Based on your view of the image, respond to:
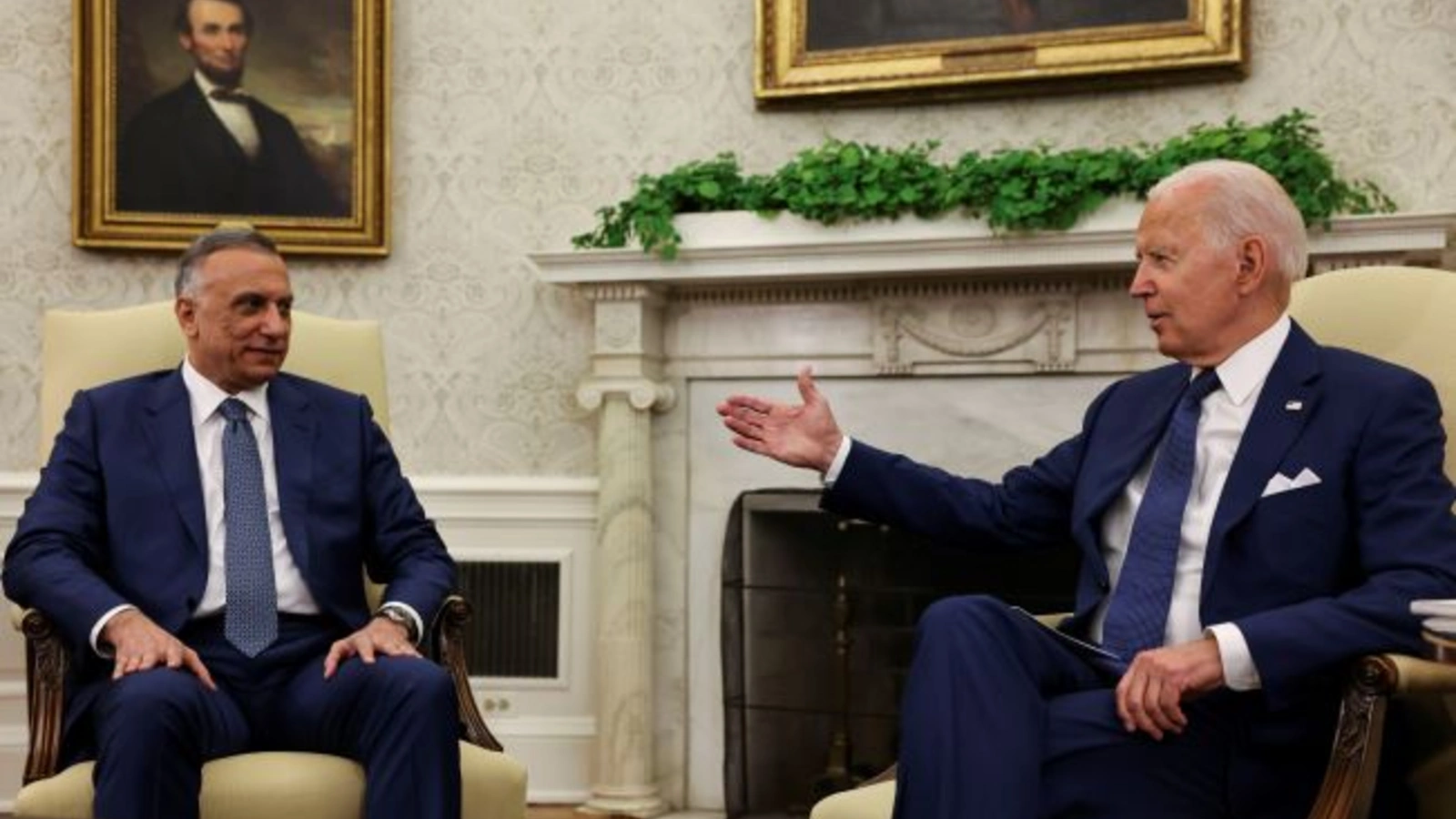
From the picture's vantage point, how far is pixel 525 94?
546 centimetres

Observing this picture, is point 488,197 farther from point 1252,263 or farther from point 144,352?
point 1252,263

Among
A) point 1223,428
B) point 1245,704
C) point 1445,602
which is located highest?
point 1223,428

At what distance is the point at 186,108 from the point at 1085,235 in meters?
2.96

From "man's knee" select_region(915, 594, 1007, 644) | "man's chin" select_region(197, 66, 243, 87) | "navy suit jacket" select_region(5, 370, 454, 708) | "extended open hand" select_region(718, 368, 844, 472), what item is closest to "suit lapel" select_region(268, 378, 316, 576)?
"navy suit jacket" select_region(5, 370, 454, 708)

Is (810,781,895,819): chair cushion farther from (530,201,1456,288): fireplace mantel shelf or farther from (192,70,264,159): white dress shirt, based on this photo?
(192,70,264,159): white dress shirt

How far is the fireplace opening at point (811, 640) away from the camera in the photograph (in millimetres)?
4996

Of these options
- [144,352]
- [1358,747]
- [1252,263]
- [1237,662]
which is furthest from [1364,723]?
[144,352]

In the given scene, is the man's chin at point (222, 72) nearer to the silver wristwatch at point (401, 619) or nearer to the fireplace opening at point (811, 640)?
the fireplace opening at point (811, 640)

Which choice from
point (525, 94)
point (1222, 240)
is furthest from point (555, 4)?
point (1222, 240)

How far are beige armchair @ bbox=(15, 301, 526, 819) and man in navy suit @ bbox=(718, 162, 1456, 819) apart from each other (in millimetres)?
780

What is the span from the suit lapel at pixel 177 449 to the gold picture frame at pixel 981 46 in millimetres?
2321

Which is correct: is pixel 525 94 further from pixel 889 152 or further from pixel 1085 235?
pixel 1085 235

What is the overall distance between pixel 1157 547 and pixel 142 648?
71.5 inches

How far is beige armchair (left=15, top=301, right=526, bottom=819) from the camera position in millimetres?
2855
